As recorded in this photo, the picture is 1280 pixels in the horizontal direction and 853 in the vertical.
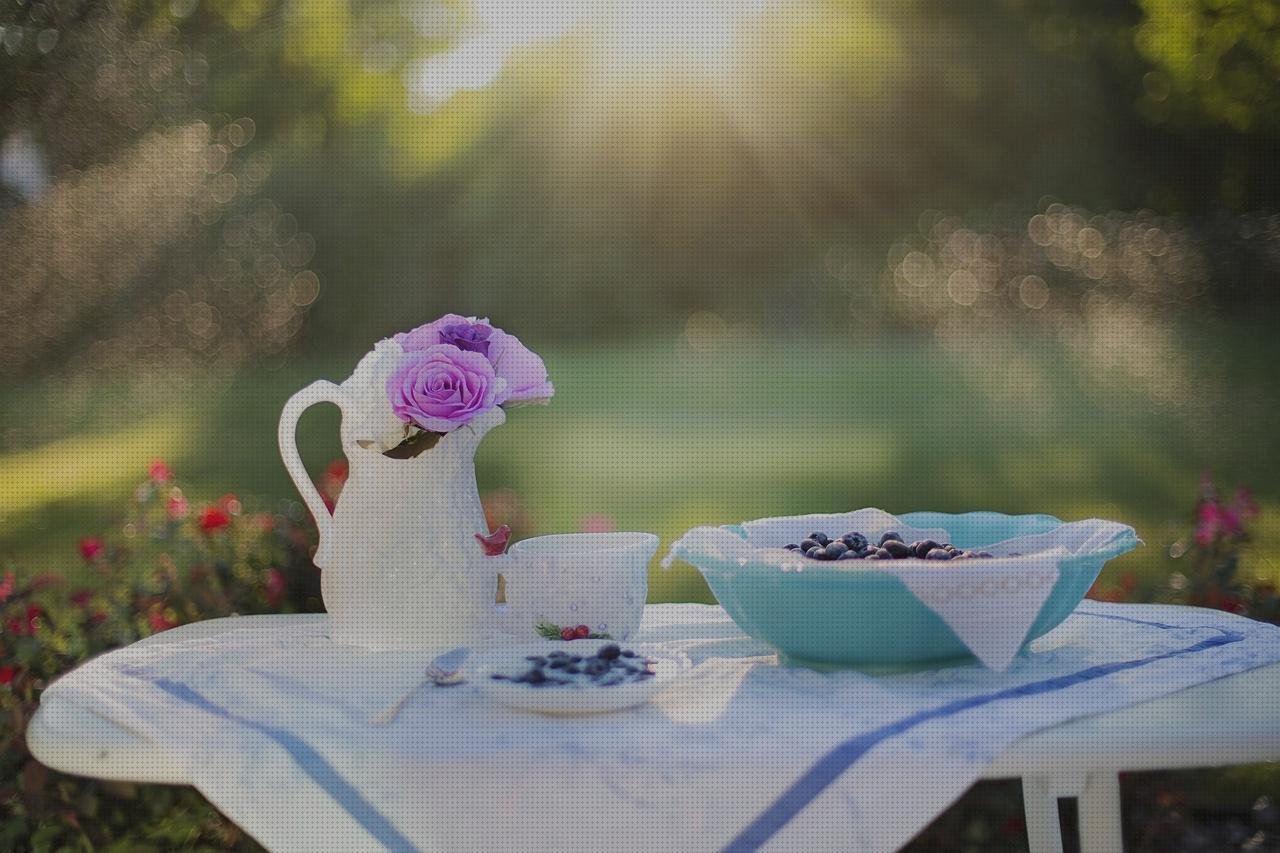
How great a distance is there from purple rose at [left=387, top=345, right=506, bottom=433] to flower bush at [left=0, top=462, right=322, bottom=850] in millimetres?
915

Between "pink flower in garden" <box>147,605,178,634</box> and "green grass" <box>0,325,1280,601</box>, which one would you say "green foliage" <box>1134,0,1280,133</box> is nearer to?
"green grass" <box>0,325,1280,601</box>

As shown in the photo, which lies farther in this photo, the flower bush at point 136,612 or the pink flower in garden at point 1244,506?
the pink flower in garden at point 1244,506

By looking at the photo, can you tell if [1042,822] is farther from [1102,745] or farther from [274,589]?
[274,589]

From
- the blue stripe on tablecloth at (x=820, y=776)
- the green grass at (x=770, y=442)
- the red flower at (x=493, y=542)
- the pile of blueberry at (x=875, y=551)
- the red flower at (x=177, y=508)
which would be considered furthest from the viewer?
the green grass at (x=770, y=442)

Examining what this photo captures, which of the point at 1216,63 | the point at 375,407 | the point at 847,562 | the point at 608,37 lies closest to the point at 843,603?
the point at 847,562

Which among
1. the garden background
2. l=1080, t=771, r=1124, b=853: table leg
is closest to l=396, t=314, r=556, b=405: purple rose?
l=1080, t=771, r=1124, b=853: table leg

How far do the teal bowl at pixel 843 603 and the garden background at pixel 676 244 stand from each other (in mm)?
2762

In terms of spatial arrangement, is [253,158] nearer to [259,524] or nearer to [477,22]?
[477,22]

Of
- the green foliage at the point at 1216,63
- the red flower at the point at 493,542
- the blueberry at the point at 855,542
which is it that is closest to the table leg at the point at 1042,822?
the blueberry at the point at 855,542

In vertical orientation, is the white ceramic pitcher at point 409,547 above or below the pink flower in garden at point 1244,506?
above

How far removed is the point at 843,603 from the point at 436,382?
0.45m

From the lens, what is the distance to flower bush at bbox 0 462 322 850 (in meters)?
1.69

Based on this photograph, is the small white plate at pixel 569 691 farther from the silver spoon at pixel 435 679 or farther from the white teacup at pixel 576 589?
the white teacup at pixel 576 589

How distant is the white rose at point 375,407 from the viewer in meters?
1.19
